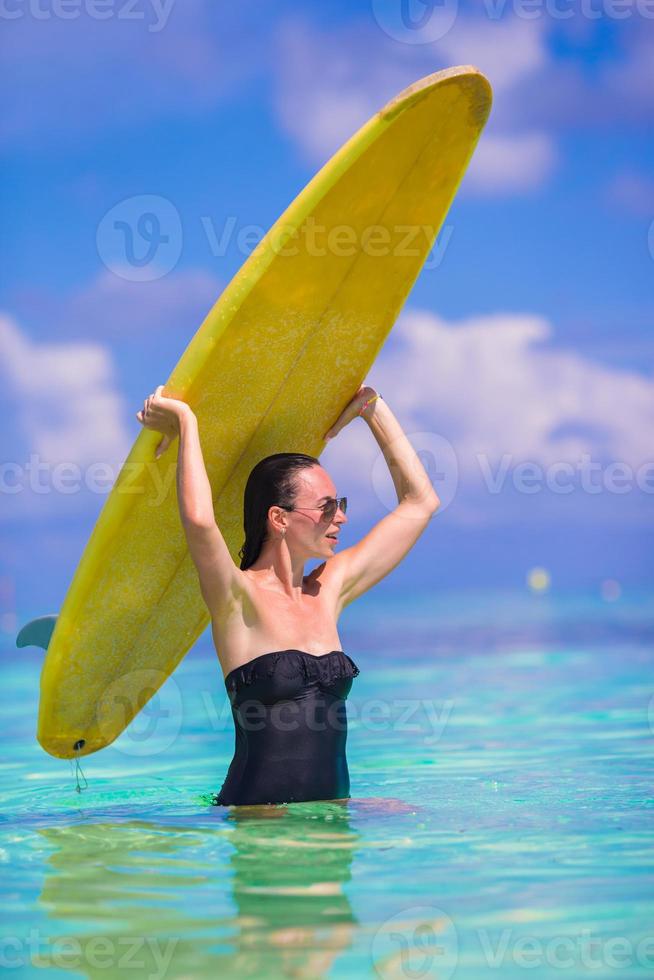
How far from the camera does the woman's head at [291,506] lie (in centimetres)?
366

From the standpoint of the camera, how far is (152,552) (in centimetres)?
393

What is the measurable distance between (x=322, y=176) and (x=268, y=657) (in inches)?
53.7

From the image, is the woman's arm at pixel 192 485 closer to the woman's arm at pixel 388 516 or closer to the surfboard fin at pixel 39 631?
the woman's arm at pixel 388 516

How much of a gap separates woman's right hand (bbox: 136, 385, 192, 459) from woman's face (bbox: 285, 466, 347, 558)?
391 millimetres

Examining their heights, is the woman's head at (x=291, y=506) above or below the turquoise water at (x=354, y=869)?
above

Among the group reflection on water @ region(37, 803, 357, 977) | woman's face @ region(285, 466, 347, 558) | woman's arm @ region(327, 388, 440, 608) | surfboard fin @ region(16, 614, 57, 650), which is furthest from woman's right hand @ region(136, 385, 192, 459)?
reflection on water @ region(37, 803, 357, 977)

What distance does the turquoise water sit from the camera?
7.73ft

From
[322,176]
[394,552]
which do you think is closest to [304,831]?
[394,552]

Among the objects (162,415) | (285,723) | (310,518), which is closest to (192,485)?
(162,415)

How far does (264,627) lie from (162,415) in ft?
2.20

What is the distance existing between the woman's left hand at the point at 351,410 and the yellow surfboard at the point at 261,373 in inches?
1.0

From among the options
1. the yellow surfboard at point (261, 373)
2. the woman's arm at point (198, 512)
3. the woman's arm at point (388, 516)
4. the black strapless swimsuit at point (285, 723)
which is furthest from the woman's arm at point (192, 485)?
the woman's arm at point (388, 516)

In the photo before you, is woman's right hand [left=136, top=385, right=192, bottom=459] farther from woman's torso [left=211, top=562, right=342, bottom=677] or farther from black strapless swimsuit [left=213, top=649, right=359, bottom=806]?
black strapless swimsuit [left=213, top=649, right=359, bottom=806]

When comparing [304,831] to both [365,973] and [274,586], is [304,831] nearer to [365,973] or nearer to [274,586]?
[274,586]
